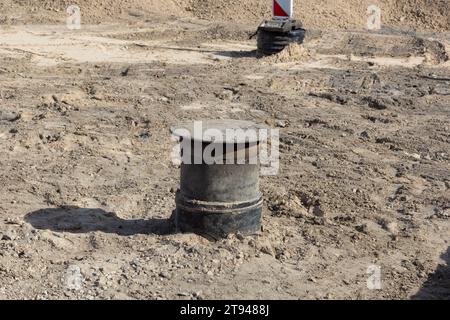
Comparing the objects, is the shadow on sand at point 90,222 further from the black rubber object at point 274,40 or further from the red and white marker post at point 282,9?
the red and white marker post at point 282,9

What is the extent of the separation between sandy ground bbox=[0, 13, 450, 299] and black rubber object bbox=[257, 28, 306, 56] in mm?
235

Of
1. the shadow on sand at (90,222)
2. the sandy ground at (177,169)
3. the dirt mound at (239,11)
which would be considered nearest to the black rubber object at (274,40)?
the sandy ground at (177,169)

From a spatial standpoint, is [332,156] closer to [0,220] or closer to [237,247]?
[237,247]

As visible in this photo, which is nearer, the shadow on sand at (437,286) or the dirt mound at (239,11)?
the shadow on sand at (437,286)

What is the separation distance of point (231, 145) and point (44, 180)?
2575mm

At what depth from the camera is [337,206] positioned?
7.54 metres

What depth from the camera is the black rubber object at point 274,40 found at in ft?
46.0

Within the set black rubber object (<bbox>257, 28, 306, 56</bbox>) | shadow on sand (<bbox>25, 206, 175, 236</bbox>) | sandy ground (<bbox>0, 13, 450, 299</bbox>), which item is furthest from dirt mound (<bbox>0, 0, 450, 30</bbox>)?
shadow on sand (<bbox>25, 206, 175, 236</bbox>)

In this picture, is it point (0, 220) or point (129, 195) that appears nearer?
point (0, 220)

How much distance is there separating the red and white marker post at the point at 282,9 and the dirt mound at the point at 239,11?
3940mm

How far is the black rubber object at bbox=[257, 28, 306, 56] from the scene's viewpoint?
552 inches

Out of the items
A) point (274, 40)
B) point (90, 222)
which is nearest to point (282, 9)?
point (274, 40)
